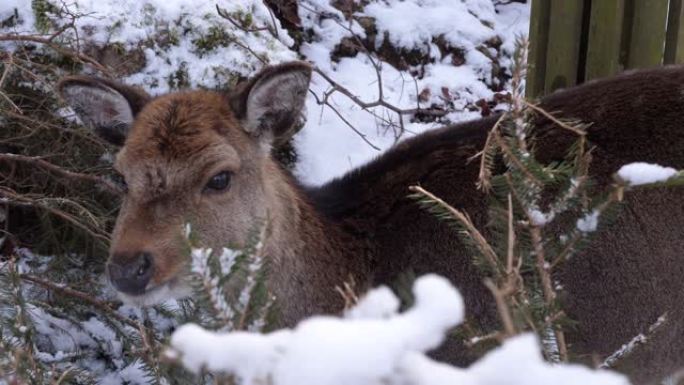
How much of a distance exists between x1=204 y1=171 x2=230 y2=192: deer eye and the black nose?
1.53ft

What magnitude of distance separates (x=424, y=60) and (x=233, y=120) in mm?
4498

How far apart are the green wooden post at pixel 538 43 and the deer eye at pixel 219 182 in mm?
2543

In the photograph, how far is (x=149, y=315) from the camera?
499cm

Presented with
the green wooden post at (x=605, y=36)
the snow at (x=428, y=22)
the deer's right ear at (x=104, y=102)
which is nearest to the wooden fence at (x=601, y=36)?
the green wooden post at (x=605, y=36)

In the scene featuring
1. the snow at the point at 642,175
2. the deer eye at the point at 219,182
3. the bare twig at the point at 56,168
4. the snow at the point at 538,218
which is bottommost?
the snow at the point at 538,218

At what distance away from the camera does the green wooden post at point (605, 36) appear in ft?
16.7

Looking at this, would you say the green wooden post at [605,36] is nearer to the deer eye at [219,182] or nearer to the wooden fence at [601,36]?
the wooden fence at [601,36]

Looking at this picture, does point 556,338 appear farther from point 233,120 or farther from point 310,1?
point 310,1

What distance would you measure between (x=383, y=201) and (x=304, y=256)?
0.47 meters

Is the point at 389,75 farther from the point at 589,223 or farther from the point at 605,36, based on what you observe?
the point at 589,223

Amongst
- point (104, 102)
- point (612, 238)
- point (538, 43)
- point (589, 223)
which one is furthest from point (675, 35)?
point (589, 223)

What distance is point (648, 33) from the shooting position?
5.12 m

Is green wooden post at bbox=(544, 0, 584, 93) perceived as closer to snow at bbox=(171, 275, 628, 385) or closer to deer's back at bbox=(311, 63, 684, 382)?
deer's back at bbox=(311, 63, 684, 382)

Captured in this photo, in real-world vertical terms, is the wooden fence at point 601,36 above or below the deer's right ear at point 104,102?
above
